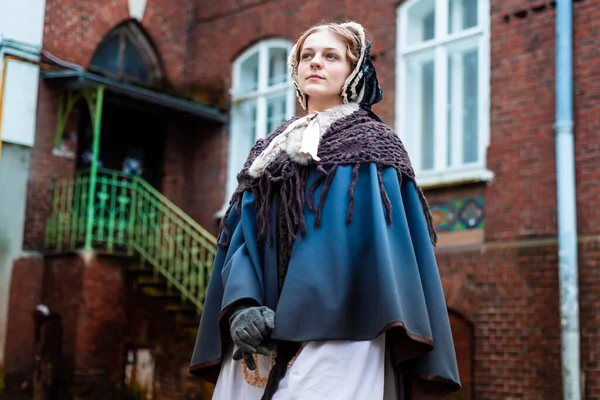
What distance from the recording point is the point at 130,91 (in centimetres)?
1112

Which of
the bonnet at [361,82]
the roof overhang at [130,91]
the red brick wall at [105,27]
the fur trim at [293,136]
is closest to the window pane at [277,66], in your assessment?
the roof overhang at [130,91]

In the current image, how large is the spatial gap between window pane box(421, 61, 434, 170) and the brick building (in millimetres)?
23

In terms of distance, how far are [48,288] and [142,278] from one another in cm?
116

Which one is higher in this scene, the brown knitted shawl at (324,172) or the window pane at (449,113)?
the window pane at (449,113)

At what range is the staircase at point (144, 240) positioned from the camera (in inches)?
415

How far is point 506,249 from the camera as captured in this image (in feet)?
27.7

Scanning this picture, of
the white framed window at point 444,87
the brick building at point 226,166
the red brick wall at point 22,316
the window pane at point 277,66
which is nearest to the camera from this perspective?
the brick building at point 226,166

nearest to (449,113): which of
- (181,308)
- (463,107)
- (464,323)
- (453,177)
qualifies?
(463,107)

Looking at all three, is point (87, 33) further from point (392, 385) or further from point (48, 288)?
point (392, 385)

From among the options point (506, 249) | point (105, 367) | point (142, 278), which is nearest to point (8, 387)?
point (105, 367)

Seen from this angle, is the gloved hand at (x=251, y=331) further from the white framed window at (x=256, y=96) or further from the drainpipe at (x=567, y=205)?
the white framed window at (x=256, y=96)

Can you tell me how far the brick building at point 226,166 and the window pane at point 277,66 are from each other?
34 mm

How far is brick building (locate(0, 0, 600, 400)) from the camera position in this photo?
8.23m

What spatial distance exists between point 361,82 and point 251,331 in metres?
0.98
